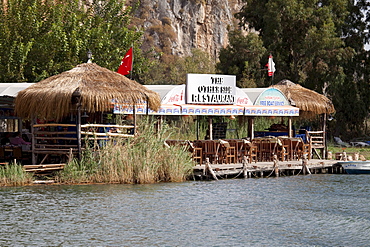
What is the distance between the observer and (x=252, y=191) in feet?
70.4

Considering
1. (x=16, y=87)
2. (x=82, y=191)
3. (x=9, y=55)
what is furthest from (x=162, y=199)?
(x=9, y=55)

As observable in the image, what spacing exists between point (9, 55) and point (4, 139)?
785 centimetres

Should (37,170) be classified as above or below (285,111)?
below

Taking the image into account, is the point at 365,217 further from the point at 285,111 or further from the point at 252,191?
the point at 285,111

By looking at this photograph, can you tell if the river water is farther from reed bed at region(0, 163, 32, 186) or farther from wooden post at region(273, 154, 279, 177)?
wooden post at region(273, 154, 279, 177)

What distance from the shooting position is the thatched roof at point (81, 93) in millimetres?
21344

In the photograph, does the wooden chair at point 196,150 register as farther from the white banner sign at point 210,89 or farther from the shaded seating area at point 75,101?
the shaded seating area at point 75,101

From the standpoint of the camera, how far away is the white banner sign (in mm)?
25281

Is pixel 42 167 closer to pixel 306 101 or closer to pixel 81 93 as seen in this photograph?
pixel 81 93

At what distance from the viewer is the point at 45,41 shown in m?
31.8

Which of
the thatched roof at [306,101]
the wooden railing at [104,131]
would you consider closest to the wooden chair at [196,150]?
the wooden railing at [104,131]

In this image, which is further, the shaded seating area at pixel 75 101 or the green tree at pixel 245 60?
the green tree at pixel 245 60

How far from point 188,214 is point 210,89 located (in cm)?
907

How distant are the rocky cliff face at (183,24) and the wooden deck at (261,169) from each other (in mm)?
78495
